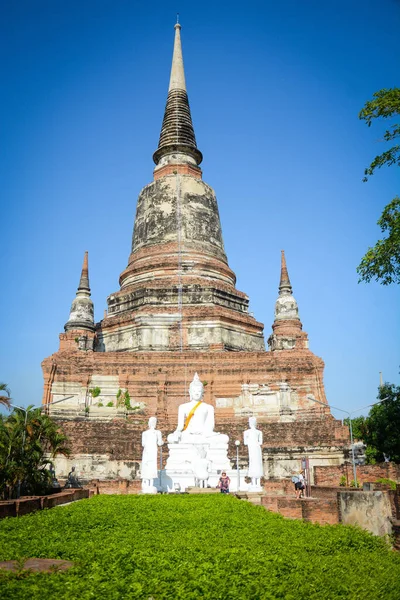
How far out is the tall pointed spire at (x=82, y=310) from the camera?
28.4 m

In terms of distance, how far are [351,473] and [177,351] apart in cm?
1006

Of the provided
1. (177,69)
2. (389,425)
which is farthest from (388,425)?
(177,69)

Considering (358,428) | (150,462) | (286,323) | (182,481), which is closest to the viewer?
(150,462)

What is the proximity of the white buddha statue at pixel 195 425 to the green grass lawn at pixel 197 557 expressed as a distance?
8105mm

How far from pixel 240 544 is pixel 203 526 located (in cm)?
166

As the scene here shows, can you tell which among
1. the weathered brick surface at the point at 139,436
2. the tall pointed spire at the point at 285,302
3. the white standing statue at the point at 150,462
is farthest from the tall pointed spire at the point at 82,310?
the white standing statue at the point at 150,462

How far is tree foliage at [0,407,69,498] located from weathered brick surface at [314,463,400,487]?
9.16 metres

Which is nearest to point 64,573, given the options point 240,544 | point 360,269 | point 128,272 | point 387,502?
point 240,544

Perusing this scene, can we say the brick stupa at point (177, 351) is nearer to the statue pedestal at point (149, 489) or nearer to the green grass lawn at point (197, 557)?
the statue pedestal at point (149, 489)

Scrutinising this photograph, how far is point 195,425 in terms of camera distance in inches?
713

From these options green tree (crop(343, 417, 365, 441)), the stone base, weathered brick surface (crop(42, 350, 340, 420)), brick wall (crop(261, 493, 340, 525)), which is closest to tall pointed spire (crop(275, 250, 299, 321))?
weathered brick surface (crop(42, 350, 340, 420))

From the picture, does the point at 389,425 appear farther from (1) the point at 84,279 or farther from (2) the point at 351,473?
(1) the point at 84,279

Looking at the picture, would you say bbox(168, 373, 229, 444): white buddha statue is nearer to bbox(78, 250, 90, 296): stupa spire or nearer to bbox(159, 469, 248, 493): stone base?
bbox(159, 469, 248, 493): stone base

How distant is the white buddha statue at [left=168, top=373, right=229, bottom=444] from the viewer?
17.8m
